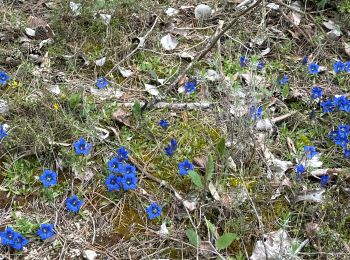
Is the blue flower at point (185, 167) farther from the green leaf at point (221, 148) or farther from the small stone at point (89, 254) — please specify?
the small stone at point (89, 254)

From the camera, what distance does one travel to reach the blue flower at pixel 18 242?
6.64 ft

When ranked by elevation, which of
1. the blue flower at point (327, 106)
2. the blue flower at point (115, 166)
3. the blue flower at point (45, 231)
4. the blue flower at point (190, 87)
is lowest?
the blue flower at point (45, 231)

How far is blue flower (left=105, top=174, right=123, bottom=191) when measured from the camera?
226 centimetres

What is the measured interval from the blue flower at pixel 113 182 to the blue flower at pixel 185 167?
0.25 m

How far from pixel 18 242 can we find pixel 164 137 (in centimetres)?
86

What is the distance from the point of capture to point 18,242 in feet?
6.66

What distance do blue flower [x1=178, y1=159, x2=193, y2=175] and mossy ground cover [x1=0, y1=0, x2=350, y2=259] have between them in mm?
74

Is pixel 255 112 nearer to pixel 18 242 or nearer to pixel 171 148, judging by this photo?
pixel 171 148

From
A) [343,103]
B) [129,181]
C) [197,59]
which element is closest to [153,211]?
[129,181]

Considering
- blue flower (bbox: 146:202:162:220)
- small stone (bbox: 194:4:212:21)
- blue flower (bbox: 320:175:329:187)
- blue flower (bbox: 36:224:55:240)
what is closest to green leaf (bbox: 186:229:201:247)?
blue flower (bbox: 146:202:162:220)

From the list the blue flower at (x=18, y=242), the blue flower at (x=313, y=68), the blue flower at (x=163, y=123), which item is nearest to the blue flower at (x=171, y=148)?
the blue flower at (x=163, y=123)

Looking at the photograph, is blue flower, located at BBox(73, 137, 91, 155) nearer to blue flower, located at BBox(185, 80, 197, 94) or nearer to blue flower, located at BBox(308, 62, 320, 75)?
blue flower, located at BBox(185, 80, 197, 94)

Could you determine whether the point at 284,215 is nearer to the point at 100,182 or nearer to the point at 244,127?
the point at 244,127

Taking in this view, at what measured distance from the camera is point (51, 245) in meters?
2.12
